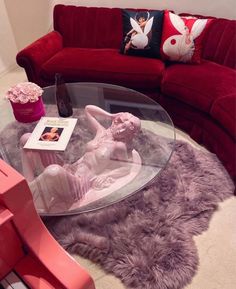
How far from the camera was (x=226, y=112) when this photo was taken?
1.74 m

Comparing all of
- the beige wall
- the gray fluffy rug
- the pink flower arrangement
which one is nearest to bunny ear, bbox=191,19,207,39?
the gray fluffy rug

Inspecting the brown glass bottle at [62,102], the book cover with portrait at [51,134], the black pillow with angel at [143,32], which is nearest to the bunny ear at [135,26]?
the black pillow with angel at [143,32]

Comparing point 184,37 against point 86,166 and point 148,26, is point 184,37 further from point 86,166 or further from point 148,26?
point 86,166

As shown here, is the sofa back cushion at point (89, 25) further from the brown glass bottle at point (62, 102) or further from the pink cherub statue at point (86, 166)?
the pink cherub statue at point (86, 166)

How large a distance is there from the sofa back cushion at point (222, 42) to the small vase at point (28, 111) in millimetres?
1457

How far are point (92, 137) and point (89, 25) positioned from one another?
1449 millimetres

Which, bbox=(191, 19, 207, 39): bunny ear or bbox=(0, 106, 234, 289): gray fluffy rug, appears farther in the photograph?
bbox=(191, 19, 207, 39): bunny ear

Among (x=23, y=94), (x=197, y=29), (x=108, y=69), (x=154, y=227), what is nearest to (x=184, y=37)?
(x=197, y=29)

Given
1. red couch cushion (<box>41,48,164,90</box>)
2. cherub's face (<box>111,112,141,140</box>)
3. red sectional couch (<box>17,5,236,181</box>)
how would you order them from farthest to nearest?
red couch cushion (<box>41,48,164,90</box>) < red sectional couch (<box>17,5,236,181</box>) < cherub's face (<box>111,112,141,140</box>)

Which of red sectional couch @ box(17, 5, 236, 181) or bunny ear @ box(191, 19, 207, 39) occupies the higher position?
bunny ear @ box(191, 19, 207, 39)

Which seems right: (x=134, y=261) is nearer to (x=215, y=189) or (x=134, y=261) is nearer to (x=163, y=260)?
(x=163, y=260)

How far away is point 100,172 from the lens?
144 cm

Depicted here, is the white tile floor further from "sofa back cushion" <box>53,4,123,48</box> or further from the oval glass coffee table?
"sofa back cushion" <box>53,4,123,48</box>

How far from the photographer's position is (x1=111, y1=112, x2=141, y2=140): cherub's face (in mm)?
1477
